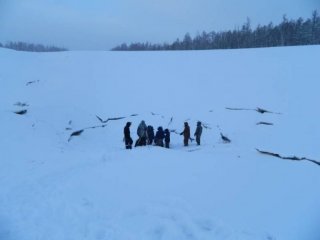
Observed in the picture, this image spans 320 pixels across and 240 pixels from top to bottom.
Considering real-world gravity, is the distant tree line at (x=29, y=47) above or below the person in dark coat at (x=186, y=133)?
above

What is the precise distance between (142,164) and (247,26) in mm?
86728

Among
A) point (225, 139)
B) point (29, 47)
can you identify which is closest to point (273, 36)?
point (225, 139)

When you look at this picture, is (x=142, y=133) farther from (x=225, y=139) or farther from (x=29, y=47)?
(x=29, y=47)

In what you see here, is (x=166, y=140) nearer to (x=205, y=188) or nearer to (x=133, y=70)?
(x=205, y=188)

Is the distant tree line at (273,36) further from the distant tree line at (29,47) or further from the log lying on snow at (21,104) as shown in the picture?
the distant tree line at (29,47)

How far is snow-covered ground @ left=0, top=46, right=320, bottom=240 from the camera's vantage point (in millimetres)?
6523

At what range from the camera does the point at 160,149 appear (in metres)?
12.7

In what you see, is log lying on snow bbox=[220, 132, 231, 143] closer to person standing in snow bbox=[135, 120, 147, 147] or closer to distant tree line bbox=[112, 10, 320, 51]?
person standing in snow bbox=[135, 120, 147, 147]

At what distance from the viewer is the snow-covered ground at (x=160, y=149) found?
652cm

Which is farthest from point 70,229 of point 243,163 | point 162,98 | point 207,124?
point 162,98

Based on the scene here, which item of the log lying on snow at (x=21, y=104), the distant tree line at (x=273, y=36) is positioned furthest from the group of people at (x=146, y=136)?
the distant tree line at (x=273, y=36)

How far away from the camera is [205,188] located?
7961 mm

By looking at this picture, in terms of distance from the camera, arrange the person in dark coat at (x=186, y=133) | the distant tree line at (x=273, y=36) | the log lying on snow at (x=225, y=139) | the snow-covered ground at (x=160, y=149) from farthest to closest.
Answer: the distant tree line at (x=273, y=36) → the log lying on snow at (x=225, y=139) → the person in dark coat at (x=186, y=133) → the snow-covered ground at (x=160, y=149)

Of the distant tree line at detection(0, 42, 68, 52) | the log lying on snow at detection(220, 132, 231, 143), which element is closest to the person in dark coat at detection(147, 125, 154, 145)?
the log lying on snow at detection(220, 132, 231, 143)
